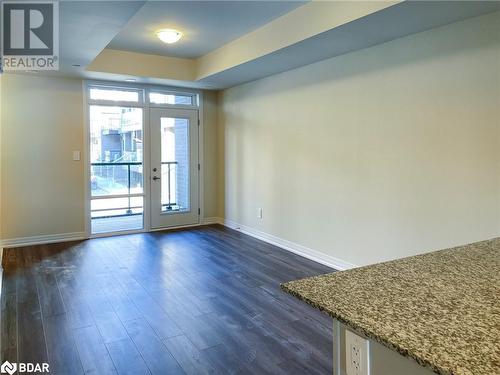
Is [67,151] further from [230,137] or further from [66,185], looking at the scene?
[230,137]

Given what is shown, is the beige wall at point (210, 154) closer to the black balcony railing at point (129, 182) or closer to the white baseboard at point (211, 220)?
the white baseboard at point (211, 220)

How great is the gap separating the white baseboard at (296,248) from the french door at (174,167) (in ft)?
2.87

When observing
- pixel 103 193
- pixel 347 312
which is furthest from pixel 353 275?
pixel 103 193

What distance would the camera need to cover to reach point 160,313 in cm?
314

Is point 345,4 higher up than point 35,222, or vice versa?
point 345,4

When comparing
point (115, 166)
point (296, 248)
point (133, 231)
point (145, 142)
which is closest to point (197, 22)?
point (145, 142)

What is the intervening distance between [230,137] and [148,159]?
140cm

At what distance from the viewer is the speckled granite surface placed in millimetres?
827

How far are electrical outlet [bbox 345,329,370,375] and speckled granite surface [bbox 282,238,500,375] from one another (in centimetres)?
6

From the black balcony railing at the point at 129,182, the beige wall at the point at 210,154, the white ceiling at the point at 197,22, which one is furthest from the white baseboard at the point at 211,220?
the white ceiling at the point at 197,22

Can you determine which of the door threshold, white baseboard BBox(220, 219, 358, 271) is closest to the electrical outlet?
white baseboard BBox(220, 219, 358, 271)

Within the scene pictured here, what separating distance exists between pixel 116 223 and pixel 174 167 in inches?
51.8

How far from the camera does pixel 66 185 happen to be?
5.59 meters

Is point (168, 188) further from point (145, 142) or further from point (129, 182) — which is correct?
point (145, 142)
